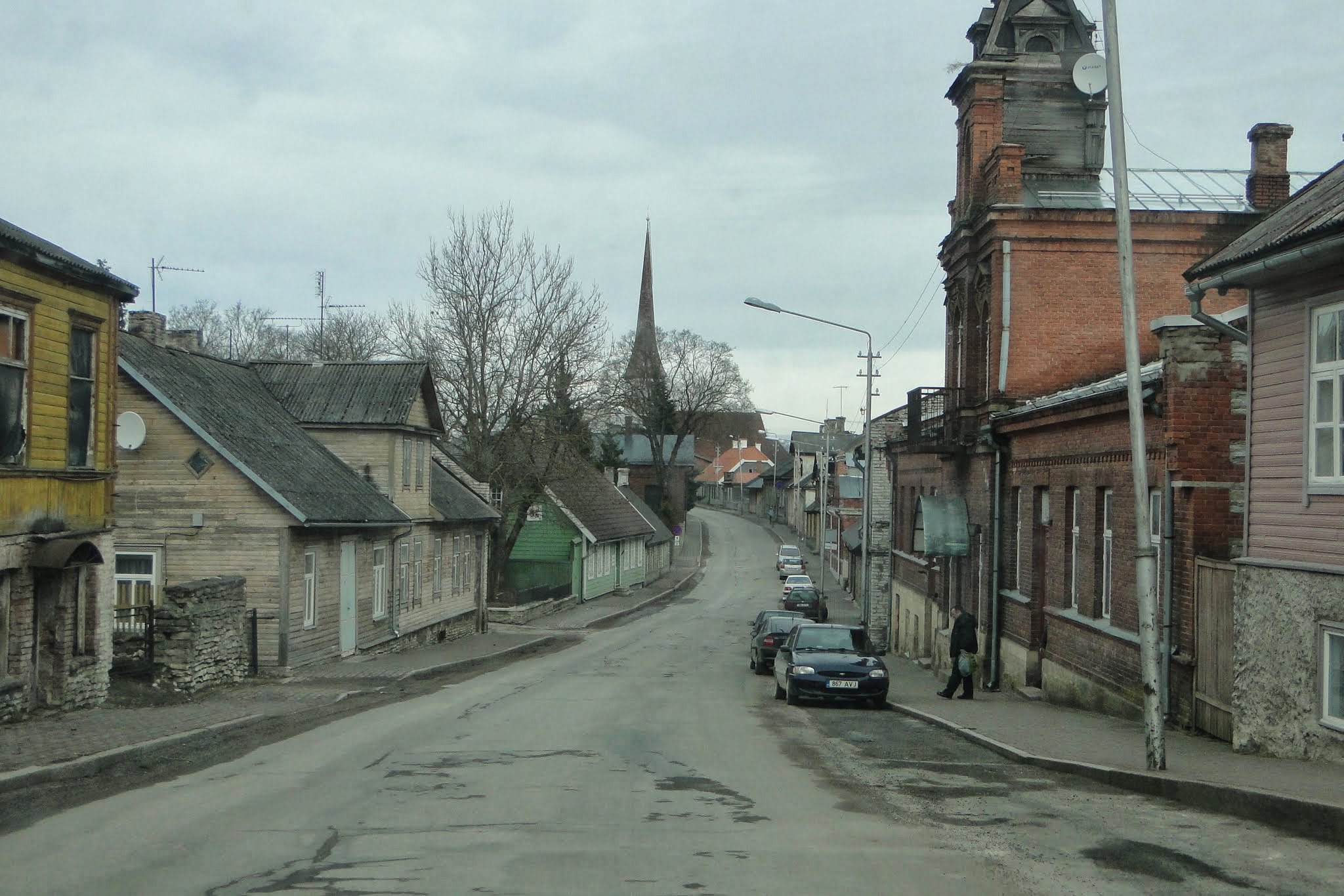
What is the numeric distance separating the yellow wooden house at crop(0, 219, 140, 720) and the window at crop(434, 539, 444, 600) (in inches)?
651

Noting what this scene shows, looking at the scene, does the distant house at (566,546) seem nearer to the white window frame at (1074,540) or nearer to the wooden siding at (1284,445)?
the white window frame at (1074,540)

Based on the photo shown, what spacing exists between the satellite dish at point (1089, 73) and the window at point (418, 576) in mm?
19323

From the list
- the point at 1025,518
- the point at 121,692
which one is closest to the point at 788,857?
the point at 121,692

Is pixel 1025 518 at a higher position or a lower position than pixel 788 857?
higher

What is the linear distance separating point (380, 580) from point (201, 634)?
9.01 m

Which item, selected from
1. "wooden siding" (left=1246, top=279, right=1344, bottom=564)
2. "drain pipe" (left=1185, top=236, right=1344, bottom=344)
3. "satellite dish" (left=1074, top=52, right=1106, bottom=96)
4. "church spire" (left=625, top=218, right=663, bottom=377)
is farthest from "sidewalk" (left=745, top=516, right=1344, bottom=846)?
"church spire" (left=625, top=218, right=663, bottom=377)

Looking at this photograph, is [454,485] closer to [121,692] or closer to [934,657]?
[934,657]

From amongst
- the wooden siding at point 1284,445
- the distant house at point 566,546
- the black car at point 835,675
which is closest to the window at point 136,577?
the black car at point 835,675

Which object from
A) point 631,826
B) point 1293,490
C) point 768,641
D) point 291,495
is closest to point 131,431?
point 291,495

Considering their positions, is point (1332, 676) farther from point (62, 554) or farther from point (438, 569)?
point (438, 569)

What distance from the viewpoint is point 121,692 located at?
18.7 meters

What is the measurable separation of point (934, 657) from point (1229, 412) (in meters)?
17.5

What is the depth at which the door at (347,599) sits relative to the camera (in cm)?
2656

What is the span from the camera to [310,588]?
81.1 ft
